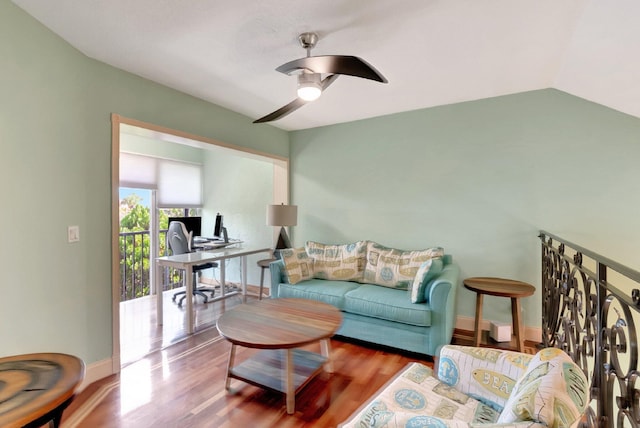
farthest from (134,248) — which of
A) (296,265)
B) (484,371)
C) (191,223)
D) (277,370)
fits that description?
(484,371)

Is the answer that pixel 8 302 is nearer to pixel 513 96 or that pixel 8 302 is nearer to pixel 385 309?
pixel 385 309

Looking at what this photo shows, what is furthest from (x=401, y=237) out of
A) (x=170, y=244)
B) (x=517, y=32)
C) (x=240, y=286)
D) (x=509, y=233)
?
(x=170, y=244)

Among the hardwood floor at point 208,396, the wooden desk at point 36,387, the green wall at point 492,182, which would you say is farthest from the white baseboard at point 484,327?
the wooden desk at point 36,387

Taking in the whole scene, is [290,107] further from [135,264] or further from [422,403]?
[135,264]

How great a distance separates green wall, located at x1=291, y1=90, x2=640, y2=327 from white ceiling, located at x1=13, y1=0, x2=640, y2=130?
281 mm

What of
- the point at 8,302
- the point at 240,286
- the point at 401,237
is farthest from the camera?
the point at 240,286

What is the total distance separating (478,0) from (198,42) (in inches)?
71.2

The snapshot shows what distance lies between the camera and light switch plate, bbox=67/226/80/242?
2.19 metres

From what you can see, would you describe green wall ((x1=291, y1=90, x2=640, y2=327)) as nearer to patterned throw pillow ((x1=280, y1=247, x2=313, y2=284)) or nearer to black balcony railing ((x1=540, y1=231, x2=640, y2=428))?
patterned throw pillow ((x1=280, y1=247, x2=313, y2=284))

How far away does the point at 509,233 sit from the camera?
3.11 meters

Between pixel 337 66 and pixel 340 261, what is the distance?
7.83ft

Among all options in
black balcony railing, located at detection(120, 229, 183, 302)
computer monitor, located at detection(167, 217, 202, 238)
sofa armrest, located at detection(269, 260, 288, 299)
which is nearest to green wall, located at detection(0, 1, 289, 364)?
sofa armrest, located at detection(269, 260, 288, 299)

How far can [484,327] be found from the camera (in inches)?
127

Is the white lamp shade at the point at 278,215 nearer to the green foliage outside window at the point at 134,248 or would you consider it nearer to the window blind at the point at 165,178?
the window blind at the point at 165,178
